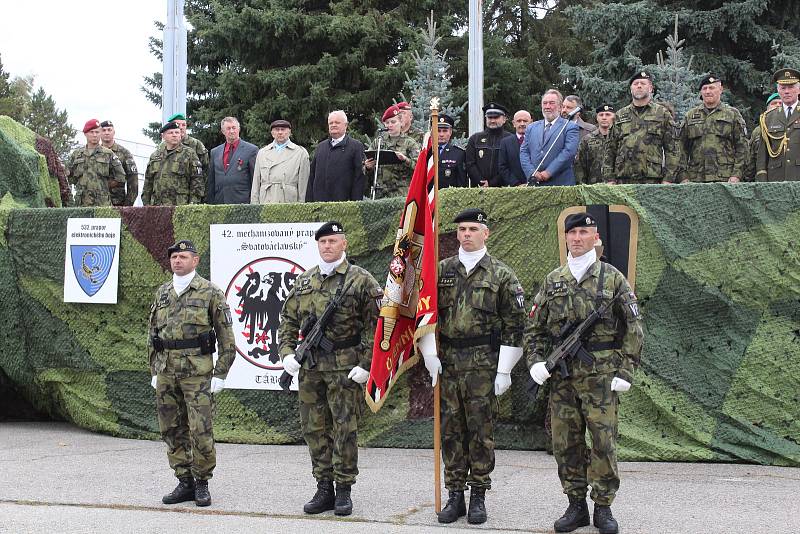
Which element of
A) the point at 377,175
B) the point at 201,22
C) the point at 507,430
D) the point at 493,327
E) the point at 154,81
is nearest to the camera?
the point at 493,327

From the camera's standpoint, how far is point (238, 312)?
9.18m

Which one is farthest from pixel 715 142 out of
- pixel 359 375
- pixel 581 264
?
pixel 359 375

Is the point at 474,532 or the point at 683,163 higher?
the point at 683,163

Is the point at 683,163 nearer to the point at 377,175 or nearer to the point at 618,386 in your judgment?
the point at 377,175

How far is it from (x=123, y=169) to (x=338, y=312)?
6.04 metres

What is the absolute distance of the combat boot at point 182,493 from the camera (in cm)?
686

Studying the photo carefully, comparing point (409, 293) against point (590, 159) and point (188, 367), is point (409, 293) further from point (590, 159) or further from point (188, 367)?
point (590, 159)

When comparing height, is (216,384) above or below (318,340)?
below

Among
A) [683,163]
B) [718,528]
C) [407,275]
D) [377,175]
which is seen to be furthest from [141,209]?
[718,528]

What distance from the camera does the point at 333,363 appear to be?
663cm

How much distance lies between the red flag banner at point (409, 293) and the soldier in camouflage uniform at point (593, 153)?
4.04 meters

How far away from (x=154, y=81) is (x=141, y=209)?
18.8 meters

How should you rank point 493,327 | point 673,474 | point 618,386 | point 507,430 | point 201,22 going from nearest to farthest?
point 618,386 → point 493,327 → point 673,474 → point 507,430 → point 201,22

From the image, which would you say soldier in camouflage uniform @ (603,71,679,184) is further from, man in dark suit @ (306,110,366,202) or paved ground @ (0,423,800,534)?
paved ground @ (0,423,800,534)
